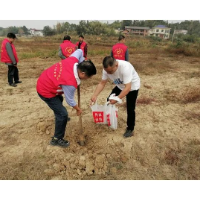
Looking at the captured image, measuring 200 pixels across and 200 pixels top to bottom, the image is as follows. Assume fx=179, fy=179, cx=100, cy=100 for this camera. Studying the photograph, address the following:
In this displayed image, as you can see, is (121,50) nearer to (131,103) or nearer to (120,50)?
(120,50)

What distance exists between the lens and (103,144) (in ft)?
9.36

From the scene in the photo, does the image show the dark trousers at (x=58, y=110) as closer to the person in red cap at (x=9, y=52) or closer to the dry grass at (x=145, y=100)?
the dry grass at (x=145, y=100)

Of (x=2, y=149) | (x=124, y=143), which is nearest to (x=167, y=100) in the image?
(x=124, y=143)

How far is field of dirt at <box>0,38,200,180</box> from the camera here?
2.38m

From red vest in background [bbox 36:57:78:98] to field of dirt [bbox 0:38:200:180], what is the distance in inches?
38.4

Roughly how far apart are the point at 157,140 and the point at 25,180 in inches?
81.1

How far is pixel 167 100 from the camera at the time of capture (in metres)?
4.58

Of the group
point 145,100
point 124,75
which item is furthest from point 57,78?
point 145,100

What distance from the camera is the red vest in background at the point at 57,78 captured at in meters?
2.06

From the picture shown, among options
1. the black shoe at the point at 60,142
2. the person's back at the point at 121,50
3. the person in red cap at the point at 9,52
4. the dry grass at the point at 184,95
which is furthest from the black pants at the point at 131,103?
the person in red cap at the point at 9,52

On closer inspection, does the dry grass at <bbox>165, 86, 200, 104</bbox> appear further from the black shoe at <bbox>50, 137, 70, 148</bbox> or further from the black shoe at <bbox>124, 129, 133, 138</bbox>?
the black shoe at <bbox>50, 137, 70, 148</bbox>

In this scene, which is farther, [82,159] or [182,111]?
[182,111]

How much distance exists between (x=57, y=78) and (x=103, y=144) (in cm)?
134

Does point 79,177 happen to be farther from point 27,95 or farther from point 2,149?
point 27,95
